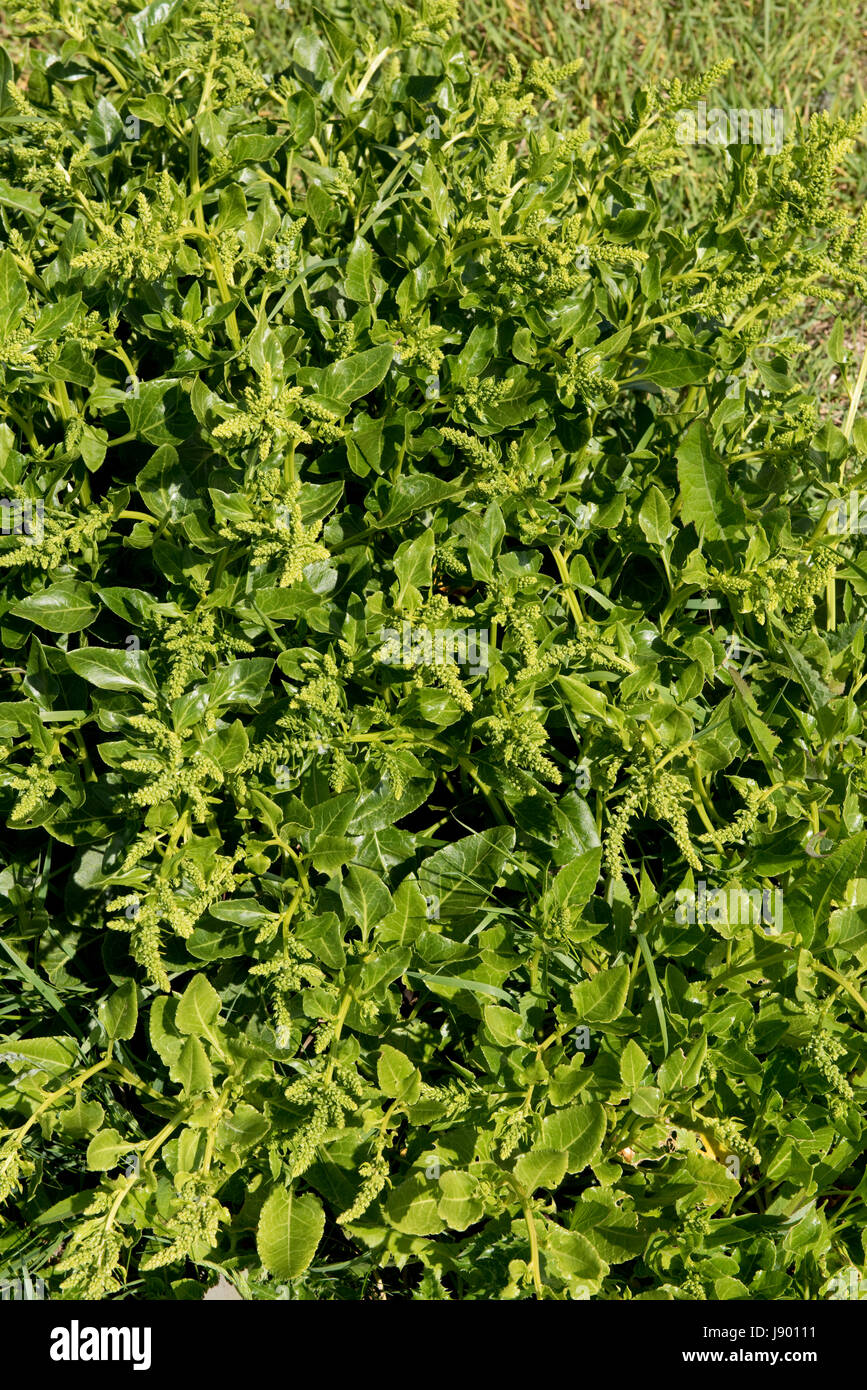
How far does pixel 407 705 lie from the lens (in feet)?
7.90

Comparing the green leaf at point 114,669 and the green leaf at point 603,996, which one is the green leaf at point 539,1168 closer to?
the green leaf at point 603,996

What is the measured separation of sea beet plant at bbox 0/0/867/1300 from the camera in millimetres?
2287

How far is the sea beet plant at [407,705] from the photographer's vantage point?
7.50 ft

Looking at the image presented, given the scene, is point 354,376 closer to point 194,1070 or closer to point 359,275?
point 359,275

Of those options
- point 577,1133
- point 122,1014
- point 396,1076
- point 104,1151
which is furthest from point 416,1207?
point 122,1014

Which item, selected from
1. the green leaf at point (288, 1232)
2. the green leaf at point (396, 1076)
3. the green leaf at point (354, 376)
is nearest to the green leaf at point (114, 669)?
the green leaf at point (354, 376)

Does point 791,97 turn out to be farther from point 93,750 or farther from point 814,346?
point 93,750

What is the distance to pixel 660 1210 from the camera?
2473 millimetres

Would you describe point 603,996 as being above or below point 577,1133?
above

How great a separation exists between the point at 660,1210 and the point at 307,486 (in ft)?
5.94

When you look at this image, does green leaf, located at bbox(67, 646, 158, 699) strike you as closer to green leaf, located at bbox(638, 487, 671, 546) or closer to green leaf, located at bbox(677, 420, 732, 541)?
green leaf, located at bbox(638, 487, 671, 546)

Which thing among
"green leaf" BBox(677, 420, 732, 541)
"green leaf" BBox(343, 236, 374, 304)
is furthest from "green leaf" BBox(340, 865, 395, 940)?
"green leaf" BBox(343, 236, 374, 304)

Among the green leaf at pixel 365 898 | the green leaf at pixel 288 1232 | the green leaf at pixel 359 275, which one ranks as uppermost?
the green leaf at pixel 359 275
